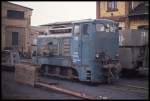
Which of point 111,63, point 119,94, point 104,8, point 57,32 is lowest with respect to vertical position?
point 119,94

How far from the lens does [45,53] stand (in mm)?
19156

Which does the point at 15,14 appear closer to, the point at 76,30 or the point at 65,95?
the point at 76,30

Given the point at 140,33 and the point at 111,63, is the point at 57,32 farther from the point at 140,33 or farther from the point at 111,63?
the point at 140,33

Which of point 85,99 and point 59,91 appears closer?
point 85,99

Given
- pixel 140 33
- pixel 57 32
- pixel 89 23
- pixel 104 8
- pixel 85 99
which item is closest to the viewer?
pixel 85 99

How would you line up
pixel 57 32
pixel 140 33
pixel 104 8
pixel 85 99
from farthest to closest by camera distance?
pixel 104 8 → pixel 140 33 → pixel 57 32 → pixel 85 99

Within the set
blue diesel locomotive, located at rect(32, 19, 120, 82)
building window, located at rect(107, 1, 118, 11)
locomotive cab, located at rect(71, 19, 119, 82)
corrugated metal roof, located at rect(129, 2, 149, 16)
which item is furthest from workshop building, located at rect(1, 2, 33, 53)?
locomotive cab, located at rect(71, 19, 119, 82)

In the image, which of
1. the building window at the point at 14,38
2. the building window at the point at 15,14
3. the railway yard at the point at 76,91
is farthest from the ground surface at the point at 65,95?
the building window at the point at 15,14

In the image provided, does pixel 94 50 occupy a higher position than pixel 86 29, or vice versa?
pixel 86 29

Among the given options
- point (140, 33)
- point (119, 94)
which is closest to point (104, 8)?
point (140, 33)

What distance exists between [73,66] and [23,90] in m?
3.55

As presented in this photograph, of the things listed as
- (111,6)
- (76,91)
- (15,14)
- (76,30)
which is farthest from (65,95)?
(15,14)

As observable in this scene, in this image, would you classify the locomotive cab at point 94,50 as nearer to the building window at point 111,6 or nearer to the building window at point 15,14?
the building window at point 111,6

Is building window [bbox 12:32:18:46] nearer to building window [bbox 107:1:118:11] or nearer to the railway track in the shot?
building window [bbox 107:1:118:11]
